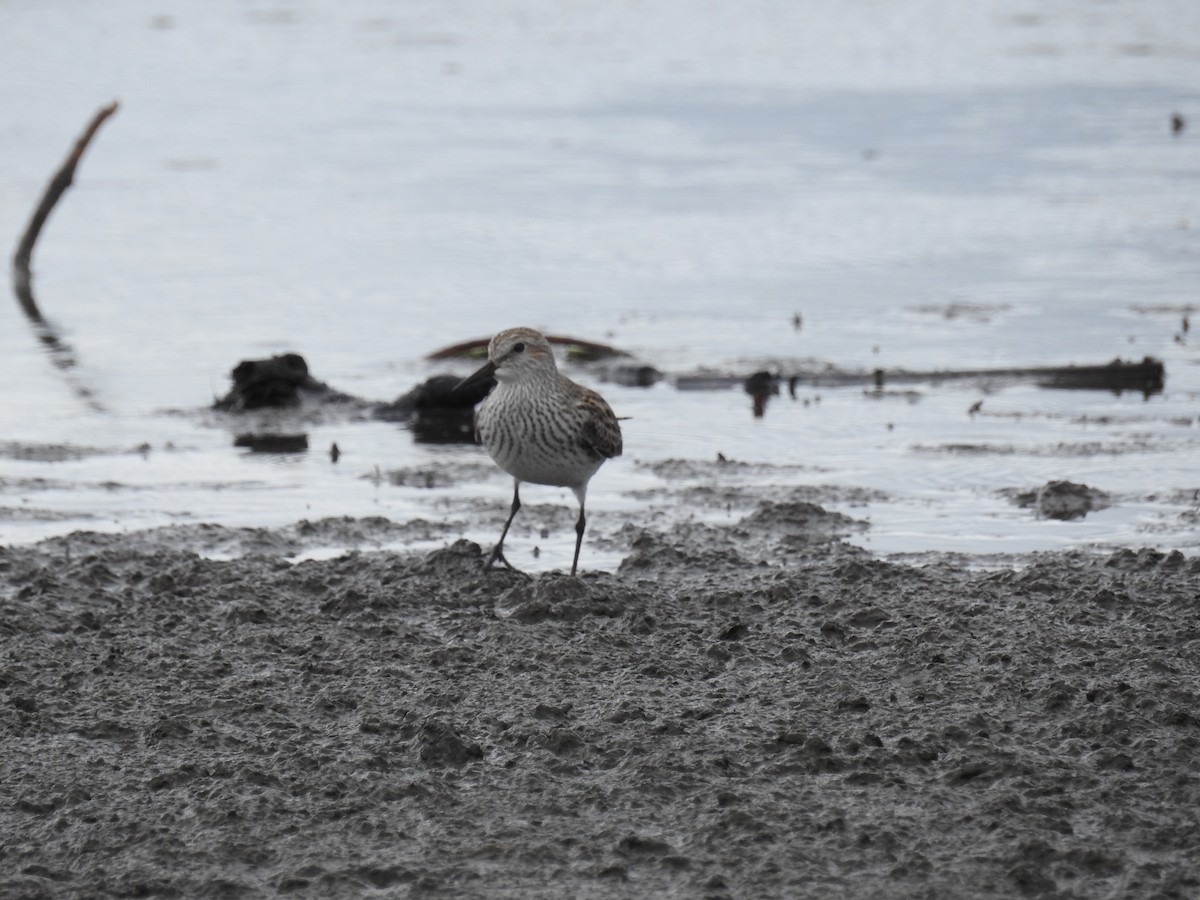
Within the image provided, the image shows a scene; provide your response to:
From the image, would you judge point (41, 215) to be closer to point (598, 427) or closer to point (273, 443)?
point (273, 443)

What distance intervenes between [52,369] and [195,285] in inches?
114

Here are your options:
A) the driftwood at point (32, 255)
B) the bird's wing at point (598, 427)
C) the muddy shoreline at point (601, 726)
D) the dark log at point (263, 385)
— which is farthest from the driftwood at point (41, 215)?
the bird's wing at point (598, 427)

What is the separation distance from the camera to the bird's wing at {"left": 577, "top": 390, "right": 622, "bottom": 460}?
8922 mm

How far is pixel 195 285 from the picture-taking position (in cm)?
1673

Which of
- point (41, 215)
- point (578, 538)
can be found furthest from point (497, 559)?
point (41, 215)

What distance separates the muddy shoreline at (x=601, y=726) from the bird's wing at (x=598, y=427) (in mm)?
555

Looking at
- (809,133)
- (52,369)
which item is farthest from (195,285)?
(809,133)

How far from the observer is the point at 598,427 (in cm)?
897

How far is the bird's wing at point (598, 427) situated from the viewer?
892 cm

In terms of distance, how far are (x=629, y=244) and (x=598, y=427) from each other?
29.8 feet

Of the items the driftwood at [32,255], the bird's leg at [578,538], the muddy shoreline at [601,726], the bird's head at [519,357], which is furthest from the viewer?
the driftwood at [32,255]

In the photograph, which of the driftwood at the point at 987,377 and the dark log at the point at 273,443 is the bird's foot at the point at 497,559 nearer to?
the dark log at the point at 273,443

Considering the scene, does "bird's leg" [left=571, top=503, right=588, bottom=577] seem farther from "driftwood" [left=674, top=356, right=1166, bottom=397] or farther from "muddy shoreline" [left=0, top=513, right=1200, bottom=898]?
"driftwood" [left=674, top=356, right=1166, bottom=397]

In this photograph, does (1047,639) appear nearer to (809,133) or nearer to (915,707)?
(915,707)
